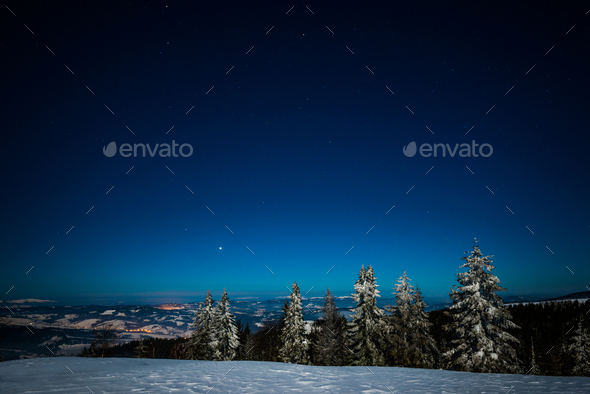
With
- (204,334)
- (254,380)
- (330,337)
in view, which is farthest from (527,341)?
(254,380)

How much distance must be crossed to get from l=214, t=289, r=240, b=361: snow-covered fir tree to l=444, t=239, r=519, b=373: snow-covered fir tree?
22.7m

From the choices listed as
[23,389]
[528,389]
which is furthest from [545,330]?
[23,389]

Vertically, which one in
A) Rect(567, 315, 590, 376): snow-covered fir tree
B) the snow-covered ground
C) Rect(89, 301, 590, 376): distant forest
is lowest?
Rect(89, 301, 590, 376): distant forest

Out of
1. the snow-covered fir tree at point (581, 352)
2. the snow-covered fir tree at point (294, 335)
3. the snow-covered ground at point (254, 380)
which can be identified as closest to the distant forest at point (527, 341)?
the snow-covered fir tree at point (581, 352)

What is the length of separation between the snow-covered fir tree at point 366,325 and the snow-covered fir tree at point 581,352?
27.1 metres

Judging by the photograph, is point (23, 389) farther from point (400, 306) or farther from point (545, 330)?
point (545, 330)

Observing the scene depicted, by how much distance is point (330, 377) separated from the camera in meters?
7.89

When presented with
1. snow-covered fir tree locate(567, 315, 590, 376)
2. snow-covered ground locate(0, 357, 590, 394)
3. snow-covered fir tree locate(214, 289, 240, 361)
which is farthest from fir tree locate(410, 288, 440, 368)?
snow-covered fir tree locate(567, 315, 590, 376)

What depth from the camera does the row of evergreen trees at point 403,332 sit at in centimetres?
1873

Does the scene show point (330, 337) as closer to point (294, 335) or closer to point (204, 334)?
point (294, 335)

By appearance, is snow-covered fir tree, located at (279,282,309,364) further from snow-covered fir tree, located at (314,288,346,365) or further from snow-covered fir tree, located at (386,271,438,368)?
snow-covered fir tree, located at (386,271,438,368)

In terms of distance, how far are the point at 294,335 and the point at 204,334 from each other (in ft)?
36.4

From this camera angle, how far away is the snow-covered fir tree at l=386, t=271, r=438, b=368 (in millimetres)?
23312

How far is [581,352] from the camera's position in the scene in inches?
1348
